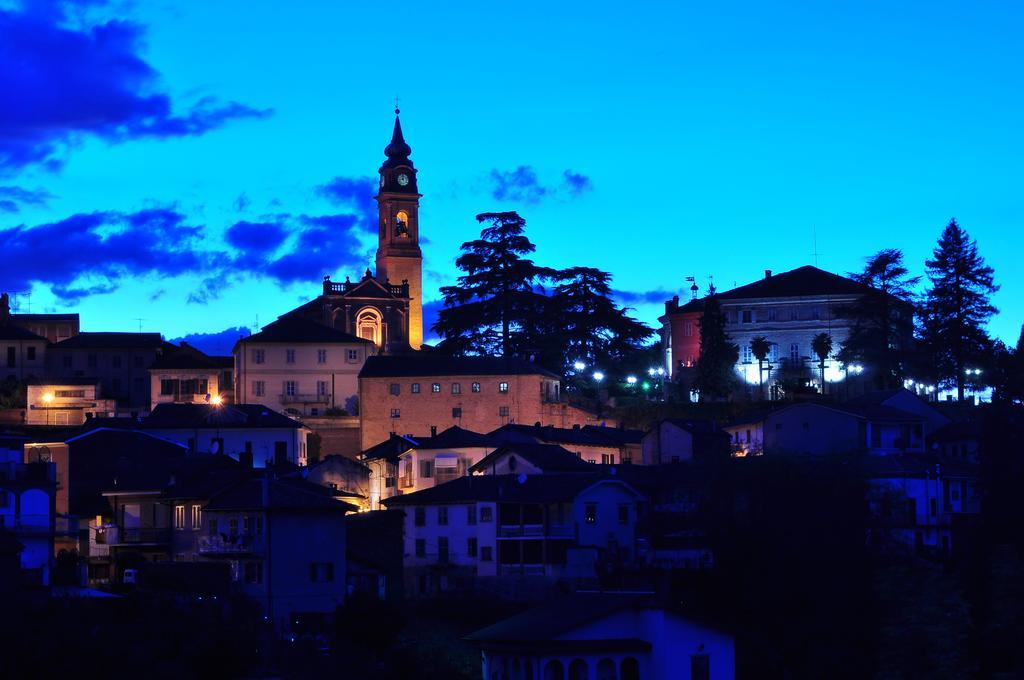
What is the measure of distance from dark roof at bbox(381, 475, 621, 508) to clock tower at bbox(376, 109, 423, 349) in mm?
48160

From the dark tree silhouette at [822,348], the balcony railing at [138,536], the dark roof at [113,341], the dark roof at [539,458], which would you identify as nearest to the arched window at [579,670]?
the balcony railing at [138,536]

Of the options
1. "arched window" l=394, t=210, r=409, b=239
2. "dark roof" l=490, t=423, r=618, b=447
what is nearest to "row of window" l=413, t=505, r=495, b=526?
"dark roof" l=490, t=423, r=618, b=447

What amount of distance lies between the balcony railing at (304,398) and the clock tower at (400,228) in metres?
20.7

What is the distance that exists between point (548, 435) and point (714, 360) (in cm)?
1626

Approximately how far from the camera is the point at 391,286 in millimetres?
112750

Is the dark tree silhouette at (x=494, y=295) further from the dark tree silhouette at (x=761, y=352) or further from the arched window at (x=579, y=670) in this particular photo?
the arched window at (x=579, y=670)

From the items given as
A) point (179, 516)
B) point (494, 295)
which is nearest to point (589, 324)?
point (494, 295)

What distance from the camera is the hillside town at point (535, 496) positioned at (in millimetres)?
49688

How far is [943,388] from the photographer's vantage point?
9419 centimetres

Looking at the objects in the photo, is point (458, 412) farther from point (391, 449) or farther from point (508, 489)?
point (508, 489)

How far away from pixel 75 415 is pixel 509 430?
28174mm

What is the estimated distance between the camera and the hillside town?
1956 inches

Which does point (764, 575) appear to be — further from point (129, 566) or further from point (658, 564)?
point (129, 566)

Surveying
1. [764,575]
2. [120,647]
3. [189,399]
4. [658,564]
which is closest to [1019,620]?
[764,575]
